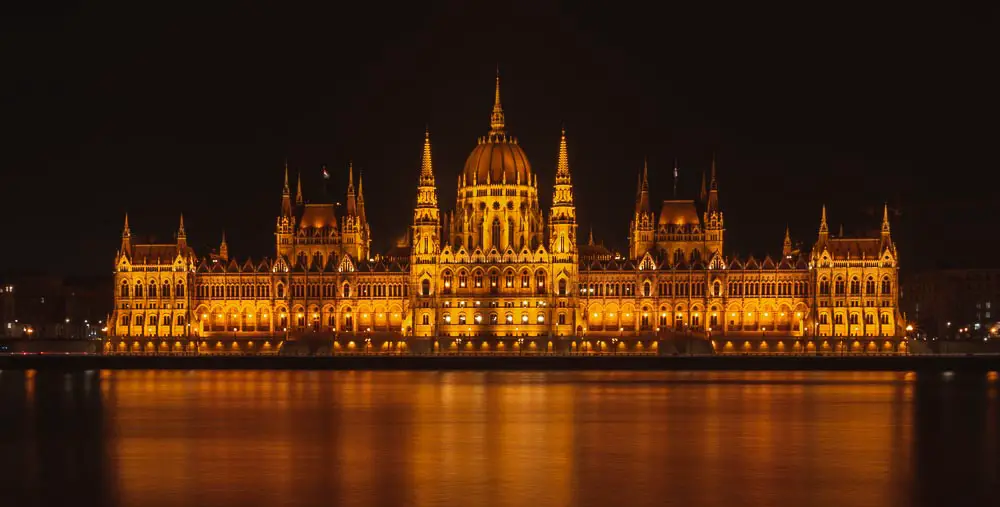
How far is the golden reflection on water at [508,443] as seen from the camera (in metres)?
44.8

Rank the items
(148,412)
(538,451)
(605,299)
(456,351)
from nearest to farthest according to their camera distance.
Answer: (538,451), (148,412), (456,351), (605,299)

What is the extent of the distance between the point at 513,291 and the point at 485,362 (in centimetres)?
1657

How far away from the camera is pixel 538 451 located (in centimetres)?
5491

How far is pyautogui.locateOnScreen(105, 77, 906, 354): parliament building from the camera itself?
424ft

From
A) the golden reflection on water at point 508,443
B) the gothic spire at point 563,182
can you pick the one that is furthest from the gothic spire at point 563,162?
the golden reflection on water at point 508,443

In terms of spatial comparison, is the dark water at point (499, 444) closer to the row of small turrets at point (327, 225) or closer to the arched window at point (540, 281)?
the arched window at point (540, 281)

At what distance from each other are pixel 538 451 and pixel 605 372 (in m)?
56.8

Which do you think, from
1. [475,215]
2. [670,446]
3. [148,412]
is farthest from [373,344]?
[670,446]

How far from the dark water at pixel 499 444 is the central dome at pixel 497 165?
47.9m

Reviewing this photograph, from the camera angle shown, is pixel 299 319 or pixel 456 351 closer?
pixel 456 351

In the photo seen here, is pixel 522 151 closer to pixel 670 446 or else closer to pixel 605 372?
pixel 605 372

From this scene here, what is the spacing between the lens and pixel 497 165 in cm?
13838

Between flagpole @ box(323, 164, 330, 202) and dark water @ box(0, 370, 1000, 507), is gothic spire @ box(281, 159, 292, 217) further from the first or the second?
dark water @ box(0, 370, 1000, 507)

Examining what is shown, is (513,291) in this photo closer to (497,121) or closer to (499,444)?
(497,121)
